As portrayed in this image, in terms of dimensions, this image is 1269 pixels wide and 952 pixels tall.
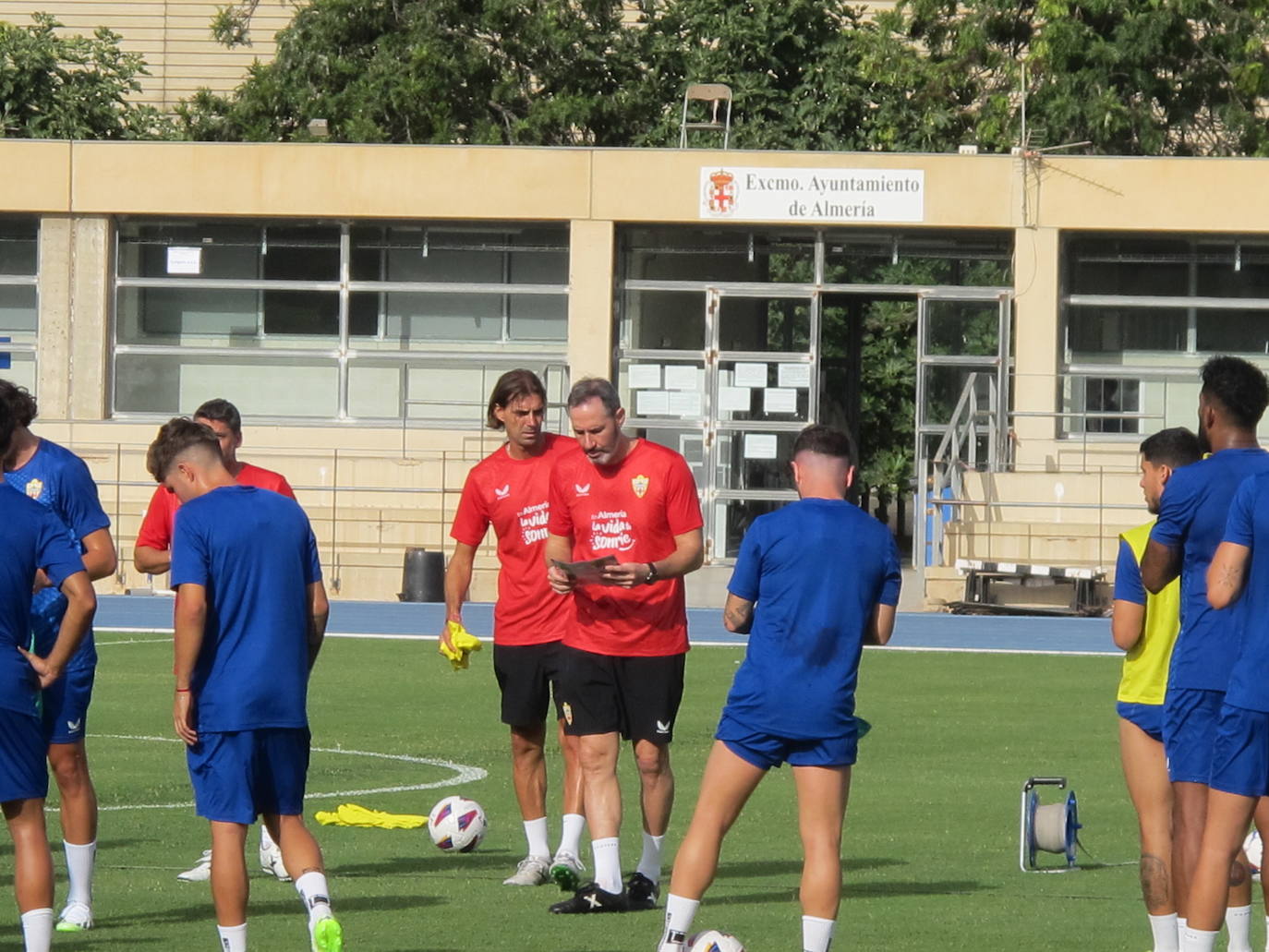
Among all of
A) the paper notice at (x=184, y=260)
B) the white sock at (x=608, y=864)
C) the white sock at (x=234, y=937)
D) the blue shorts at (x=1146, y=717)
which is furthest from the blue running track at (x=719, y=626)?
the white sock at (x=234, y=937)

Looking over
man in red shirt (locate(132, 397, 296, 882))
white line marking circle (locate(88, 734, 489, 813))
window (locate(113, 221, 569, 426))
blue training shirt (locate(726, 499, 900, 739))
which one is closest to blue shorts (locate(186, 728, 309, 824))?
blue training shirt (locate(726, 499, 900, 739))

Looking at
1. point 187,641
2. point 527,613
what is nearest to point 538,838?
point 527,613

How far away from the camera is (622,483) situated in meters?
8.98

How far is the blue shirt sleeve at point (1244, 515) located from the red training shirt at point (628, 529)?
277 centimetres

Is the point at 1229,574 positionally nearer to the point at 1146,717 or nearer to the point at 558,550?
the point at 1146,717

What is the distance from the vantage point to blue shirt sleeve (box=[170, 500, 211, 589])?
7152 mm

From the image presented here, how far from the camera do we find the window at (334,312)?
32.5 meters

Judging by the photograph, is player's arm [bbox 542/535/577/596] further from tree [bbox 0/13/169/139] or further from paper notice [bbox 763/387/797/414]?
tree [bbox 0/13/169/139]

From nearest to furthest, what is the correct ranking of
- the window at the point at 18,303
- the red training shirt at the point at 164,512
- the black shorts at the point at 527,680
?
the red training shirt at the point at 164,512 < the black shorts at the point at 527,680 < the window at the point at 18,303

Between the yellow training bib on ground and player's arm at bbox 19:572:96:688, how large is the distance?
3346 millimetres

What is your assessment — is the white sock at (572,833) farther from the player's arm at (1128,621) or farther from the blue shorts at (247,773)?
the player's arm at (1128,621)

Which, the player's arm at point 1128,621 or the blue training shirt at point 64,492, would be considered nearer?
the player's arm at point 1128,621

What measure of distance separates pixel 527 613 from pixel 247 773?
2.65 m

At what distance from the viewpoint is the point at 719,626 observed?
2408 cm
